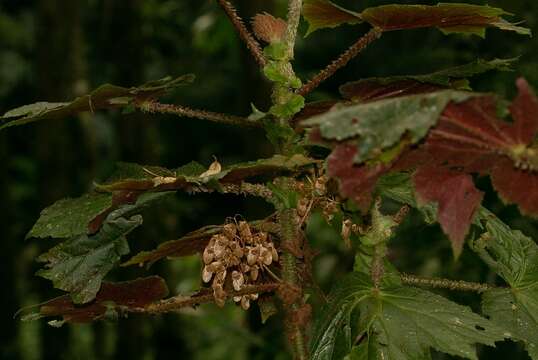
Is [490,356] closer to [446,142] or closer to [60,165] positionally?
[446,142]

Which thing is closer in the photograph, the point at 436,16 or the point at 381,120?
the point at 381,120

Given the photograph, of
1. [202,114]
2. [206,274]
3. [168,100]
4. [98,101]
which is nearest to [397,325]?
[206,274]

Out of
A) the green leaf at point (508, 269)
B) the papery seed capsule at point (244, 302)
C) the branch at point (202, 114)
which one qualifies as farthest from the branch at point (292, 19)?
the papery seed capsule at point (244, 302)

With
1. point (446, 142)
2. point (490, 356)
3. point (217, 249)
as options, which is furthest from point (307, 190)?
point (490, 356)

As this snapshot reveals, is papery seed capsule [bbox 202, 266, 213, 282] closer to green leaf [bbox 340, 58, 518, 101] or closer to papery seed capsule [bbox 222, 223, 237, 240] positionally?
papery seed capsule [bbox 222, 223, 237, 240]

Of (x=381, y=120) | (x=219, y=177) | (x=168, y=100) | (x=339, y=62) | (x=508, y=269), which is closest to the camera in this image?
(x=381, y=120)

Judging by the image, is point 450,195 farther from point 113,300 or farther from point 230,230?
point 113,300

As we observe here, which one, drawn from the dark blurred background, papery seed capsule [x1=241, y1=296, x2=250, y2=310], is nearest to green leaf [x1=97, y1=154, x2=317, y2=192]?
papery seed capsule [x1=241, y1=296, x2=250, y2=310]
